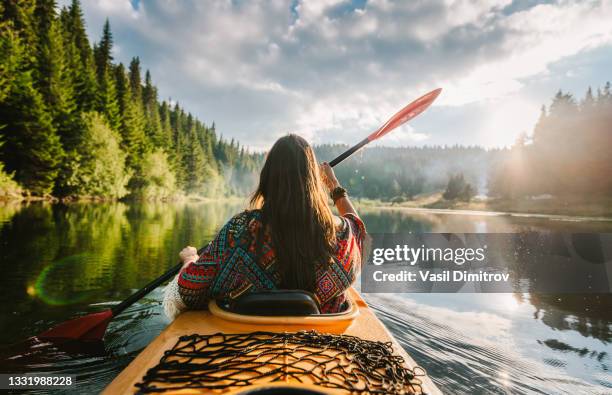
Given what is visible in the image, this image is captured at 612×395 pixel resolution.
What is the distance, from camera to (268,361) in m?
1.69

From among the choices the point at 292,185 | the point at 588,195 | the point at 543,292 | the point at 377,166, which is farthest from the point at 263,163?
the point at 377,166

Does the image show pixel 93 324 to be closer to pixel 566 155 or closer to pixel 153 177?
pixel 153 177

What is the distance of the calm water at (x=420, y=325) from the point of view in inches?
136

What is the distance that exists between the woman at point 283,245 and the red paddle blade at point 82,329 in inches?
82.7

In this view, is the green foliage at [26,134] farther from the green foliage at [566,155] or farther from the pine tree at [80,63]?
the green foliage at [566,155]

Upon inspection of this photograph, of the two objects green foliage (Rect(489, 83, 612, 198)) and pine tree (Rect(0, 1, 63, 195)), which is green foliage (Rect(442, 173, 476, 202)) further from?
pine tree (Rect(0, 1, 63, 195))

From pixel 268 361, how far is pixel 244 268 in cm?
67

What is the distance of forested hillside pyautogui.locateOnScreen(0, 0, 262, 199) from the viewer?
23406 millimetres

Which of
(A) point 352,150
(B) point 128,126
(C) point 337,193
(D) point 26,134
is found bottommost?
(C) point 337,193

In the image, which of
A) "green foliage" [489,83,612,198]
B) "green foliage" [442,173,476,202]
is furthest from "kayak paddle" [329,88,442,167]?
"green foliage" [442,173,476,202]

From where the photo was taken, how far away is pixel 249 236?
7.23 ft

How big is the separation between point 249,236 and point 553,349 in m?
4.62

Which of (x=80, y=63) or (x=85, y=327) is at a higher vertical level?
(x=80, y=63)

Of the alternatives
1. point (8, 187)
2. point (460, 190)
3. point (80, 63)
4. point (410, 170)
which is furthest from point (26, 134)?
point (410, 170)
